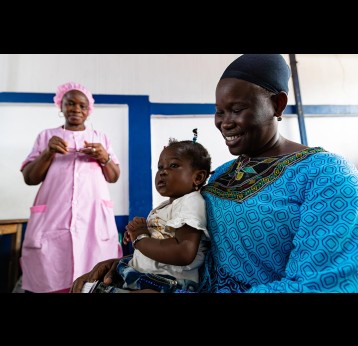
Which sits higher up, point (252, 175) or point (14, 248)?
point (252, 175)

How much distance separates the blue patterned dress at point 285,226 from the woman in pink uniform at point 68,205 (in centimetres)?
136

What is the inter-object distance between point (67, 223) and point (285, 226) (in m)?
1.73

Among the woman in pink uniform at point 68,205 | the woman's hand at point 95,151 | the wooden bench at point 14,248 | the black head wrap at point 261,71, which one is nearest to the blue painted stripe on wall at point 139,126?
the woman in pink uniform at point 68,205

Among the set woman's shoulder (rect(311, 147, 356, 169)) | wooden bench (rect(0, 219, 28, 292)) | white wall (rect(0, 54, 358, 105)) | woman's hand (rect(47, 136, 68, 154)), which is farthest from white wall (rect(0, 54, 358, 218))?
woman's shoulder (rect(311, 147, 356, 169))

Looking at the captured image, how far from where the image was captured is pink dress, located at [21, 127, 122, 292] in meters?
2.09

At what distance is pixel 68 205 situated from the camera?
7.12 feet

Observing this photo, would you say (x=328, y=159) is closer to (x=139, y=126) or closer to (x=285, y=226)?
(x=285, y=226)

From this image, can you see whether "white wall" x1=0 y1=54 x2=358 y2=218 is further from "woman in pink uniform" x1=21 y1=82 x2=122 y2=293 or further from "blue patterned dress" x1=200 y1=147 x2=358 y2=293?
"blue patterned dress" x1=200 y1=147 x2=358 y2=293

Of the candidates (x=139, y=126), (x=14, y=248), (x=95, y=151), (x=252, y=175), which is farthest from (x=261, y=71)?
(x=14, y=248)

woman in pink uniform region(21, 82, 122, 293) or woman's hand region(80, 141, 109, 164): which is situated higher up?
woman's hand region(80, 141, 109, 164)

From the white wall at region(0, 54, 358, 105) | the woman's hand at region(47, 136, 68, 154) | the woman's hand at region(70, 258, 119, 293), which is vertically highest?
the white wall at region(0, 54, 358, 105)

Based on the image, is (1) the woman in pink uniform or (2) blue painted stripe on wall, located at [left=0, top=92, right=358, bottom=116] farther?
(2) blue painted stripe on wall, located at [left=0, top=92, right=358, bottom=116]
